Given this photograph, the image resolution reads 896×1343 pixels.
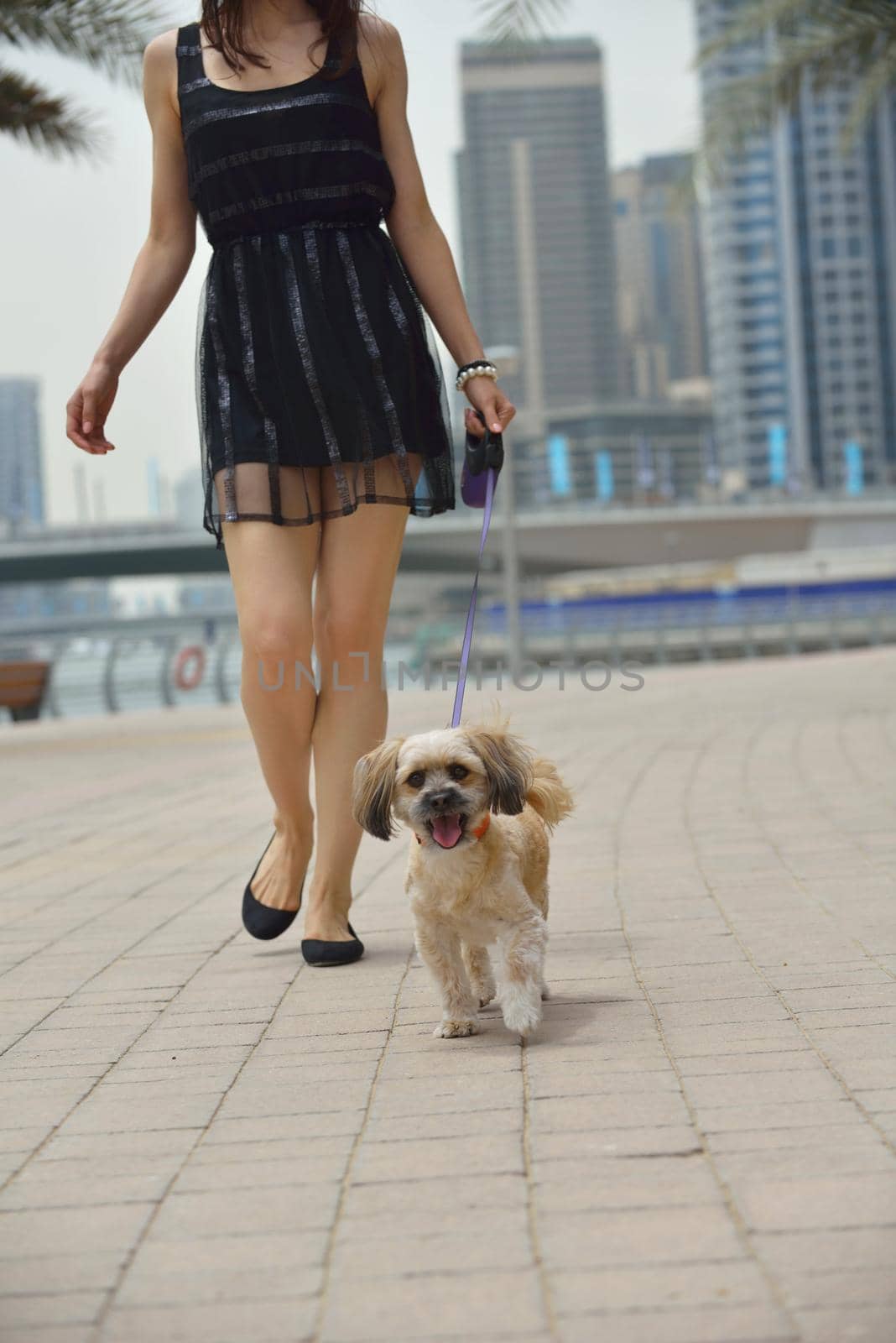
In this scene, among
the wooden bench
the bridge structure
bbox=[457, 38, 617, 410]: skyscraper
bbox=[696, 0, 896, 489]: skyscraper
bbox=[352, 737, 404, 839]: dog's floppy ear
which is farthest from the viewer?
bbox=[696, 0, 896, 489]: skyscraper

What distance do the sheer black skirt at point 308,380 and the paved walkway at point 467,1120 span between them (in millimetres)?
1229

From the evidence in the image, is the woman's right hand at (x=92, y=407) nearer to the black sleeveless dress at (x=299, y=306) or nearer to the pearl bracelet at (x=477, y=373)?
the black sleeveless dress at (x=299, y=306)

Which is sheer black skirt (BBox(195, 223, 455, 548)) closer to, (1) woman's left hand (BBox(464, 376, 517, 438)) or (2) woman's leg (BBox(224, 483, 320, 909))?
(2) woman's leg (BBox(224, 483, 320, 909))

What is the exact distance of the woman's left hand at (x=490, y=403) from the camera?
A: 12.9 ft

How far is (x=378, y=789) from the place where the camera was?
3.33m

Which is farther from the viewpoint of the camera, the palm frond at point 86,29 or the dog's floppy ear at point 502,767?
the palm frond at point 86,29

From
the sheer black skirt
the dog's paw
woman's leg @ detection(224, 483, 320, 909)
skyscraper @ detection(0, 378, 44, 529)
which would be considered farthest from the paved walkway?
skyscraper @ detection(0, 378, 44, 529)

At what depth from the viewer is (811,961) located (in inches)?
151

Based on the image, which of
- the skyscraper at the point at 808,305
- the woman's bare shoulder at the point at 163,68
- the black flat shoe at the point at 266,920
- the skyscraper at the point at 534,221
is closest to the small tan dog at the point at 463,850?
the black flat shoe at the point at 266,920

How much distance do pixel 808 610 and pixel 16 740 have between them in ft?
111

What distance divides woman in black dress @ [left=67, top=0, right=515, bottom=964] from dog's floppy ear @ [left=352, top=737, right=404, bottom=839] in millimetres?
756

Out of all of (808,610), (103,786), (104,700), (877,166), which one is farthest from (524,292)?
(103,786)

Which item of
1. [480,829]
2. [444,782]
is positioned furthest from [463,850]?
[444,782]

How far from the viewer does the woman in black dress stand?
4.04m
